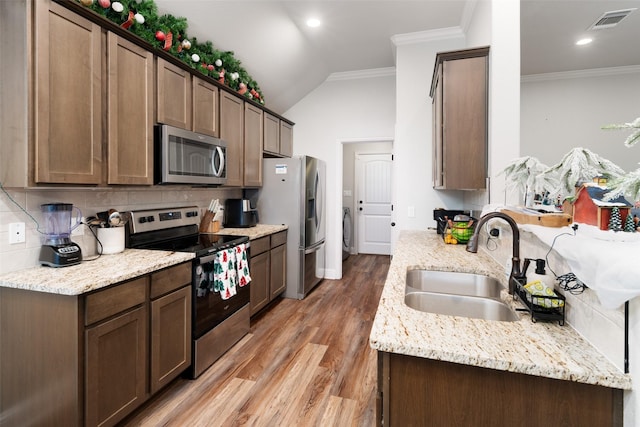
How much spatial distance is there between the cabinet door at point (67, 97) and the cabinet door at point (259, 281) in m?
1.60

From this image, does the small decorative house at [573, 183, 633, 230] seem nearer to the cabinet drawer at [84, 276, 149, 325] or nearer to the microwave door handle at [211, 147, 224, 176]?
the cabinet drawer at [84, 276, 149, 325]

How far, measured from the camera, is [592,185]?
1049mm

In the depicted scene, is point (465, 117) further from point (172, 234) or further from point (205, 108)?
point (172, 234)

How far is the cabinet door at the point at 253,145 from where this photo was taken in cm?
334

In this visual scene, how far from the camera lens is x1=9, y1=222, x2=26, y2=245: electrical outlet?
161cm

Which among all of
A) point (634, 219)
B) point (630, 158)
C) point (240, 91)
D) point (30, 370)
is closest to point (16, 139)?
point (30, 370)

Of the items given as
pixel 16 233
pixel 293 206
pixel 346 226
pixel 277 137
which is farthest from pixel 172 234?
pixel 346 226

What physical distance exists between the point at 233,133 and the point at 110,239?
5.09 ft

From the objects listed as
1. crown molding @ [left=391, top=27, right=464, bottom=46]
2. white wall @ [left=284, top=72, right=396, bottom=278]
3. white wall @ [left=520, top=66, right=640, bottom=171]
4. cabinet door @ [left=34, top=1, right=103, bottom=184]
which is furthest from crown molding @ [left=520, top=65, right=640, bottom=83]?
cabinet door @ [left=34, top=1, right=103, bottom=184]

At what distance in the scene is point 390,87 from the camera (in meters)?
4.39

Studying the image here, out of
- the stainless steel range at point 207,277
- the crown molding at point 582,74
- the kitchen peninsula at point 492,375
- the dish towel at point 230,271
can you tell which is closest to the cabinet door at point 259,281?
the stainless steel range at point 207,277

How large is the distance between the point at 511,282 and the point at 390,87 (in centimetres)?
378

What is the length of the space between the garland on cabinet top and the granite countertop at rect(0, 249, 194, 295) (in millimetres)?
1450

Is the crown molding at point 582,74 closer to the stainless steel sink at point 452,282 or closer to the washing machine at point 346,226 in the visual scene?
the stainless steel sink at point 452,282
